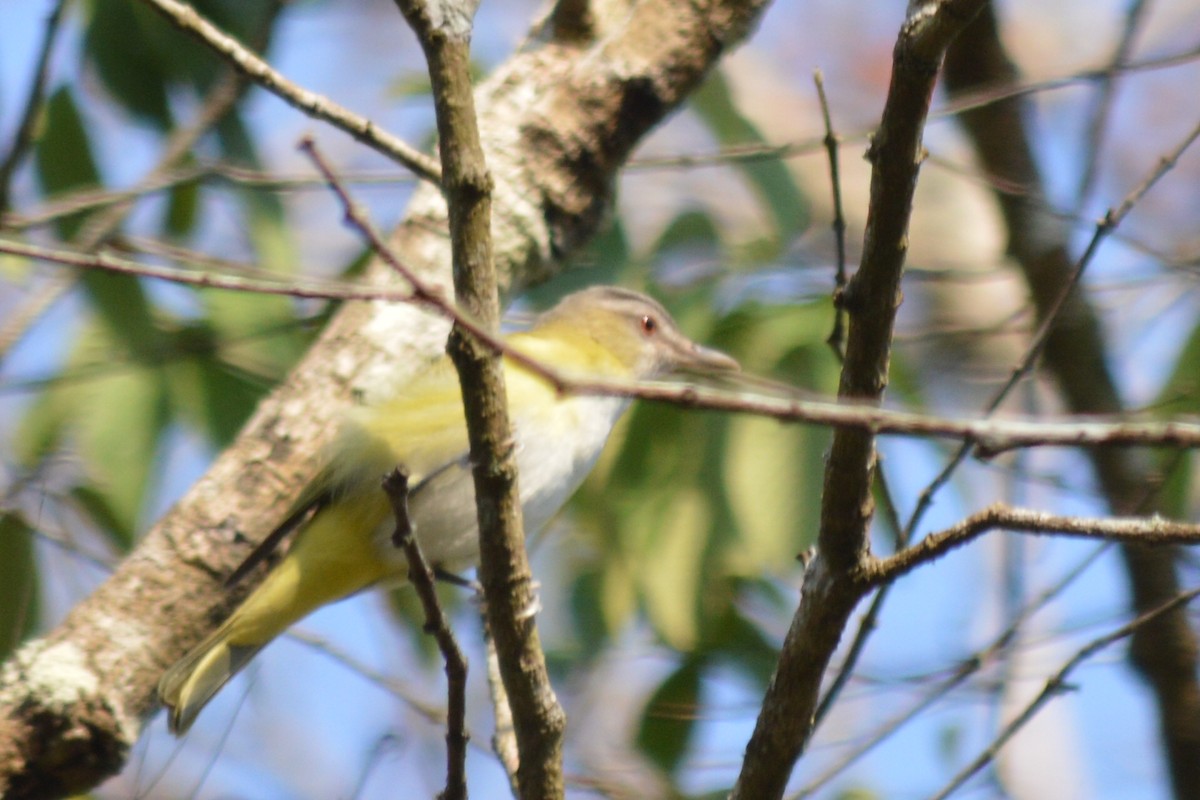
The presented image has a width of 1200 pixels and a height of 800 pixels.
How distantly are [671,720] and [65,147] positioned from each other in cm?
254

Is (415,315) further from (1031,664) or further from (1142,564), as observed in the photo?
(1031,664)

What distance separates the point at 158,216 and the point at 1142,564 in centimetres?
371

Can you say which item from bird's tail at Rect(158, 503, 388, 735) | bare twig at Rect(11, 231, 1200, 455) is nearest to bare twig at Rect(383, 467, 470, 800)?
bare twig at Rect(11, 231, 1200, 455)

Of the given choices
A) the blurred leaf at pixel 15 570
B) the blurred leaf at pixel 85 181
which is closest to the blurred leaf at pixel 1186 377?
the blurred leaf at pixel 85 181

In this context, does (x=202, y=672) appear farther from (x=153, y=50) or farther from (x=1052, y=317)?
(x=1052, y=317)

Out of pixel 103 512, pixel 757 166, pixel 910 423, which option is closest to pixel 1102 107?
pixel 757 166

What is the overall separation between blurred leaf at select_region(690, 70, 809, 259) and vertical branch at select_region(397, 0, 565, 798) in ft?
7.23

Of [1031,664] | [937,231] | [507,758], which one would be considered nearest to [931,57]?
[507,758]

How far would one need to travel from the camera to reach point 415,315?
183 inches

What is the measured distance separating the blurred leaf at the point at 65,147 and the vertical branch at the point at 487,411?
2.43 m

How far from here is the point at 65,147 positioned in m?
4.29

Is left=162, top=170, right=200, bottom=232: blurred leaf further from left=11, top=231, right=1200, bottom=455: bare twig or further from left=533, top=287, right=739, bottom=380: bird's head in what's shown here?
left=11, top=231, right=1200, bottom=455: bare twig

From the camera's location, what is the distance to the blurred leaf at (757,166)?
4.44 m

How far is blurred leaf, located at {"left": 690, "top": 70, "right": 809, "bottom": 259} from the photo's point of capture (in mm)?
4441
